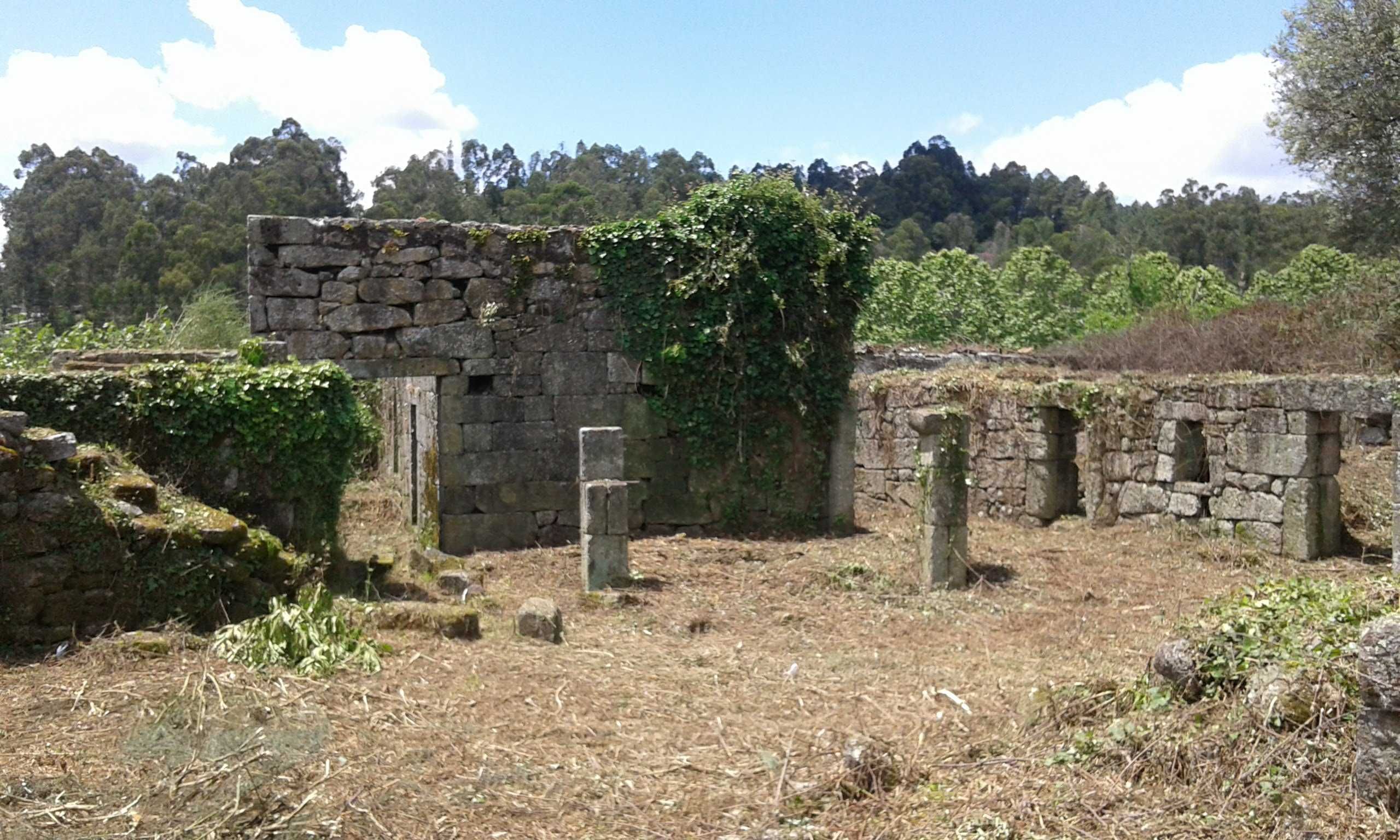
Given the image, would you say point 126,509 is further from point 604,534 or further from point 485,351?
point 485,351

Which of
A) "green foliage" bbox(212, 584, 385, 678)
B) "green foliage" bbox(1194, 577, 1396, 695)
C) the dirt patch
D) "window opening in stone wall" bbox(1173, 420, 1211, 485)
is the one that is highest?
"window opening in stone wall" bbox(1173, 420, 1211, 485)

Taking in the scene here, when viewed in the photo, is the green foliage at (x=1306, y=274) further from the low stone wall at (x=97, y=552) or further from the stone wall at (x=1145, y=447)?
the low stone wall at (x=97, y=552)

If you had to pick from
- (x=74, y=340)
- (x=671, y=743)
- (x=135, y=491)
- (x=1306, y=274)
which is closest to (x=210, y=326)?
(x=74, y=340)

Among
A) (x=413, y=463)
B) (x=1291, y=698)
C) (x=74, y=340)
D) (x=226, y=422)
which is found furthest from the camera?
(x=74, y=340)

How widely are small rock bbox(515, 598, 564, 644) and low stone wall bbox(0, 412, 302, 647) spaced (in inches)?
66.2

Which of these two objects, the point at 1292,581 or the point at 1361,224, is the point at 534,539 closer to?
the point at 1292,581

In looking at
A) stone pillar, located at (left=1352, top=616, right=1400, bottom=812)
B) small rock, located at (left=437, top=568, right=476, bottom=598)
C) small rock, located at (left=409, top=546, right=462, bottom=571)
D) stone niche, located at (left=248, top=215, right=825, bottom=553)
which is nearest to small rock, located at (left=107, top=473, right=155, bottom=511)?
small rock, located at (left=437, top=568, right=476, bottom=598)

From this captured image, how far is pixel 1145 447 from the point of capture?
12242 millimetres

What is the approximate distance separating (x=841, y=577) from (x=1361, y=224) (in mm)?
11229

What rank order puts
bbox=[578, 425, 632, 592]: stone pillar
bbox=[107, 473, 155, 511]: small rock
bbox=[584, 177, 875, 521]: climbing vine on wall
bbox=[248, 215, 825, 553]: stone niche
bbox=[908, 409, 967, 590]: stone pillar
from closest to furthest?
Result: bbox=[107, 473, 155, 511]: small rock < bbox=[908, 409, 967, 590]: stone pillar < bbox=[578, 425, 632, 592]: stone pillar < bbox=[248, 215, 825, 553]: stone niche < bbox=[584, 177, 875, 521]: climbing vine on wall

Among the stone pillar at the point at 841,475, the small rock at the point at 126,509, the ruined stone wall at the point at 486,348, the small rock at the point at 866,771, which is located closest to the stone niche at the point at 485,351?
the ruined stone wall at the point at 486,348

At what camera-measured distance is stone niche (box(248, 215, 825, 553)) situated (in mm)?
11633

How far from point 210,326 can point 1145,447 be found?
13.1 m

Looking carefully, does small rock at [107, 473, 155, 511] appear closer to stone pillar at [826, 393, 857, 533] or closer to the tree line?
stone pillar at [826, 393, 857, 533]
